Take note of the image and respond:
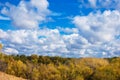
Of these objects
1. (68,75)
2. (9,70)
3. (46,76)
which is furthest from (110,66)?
(9,70)

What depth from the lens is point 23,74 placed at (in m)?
116

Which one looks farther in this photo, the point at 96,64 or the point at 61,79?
the point at 96,64

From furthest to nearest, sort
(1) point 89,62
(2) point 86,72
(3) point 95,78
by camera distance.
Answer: (1) point 89,62 → (2) point 86,72 → (3) point 95,78

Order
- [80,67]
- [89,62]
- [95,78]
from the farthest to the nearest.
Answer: [89,62] < [80,67] < [95,78]

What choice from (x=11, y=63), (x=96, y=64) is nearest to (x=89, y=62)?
(x=96, y=64)

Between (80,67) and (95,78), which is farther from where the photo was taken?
(80,67)

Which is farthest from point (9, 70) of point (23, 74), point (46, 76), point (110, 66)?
point (110, 66)

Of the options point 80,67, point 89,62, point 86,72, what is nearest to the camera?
point 86,72

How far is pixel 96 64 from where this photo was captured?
132000 mm

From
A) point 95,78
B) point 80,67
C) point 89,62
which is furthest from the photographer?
point 89,62

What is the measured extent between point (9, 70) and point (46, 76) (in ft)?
47.0

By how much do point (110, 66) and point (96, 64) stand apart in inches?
843

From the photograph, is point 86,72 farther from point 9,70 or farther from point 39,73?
point 9,70

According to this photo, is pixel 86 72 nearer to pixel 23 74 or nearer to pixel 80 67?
pixel 80 67
